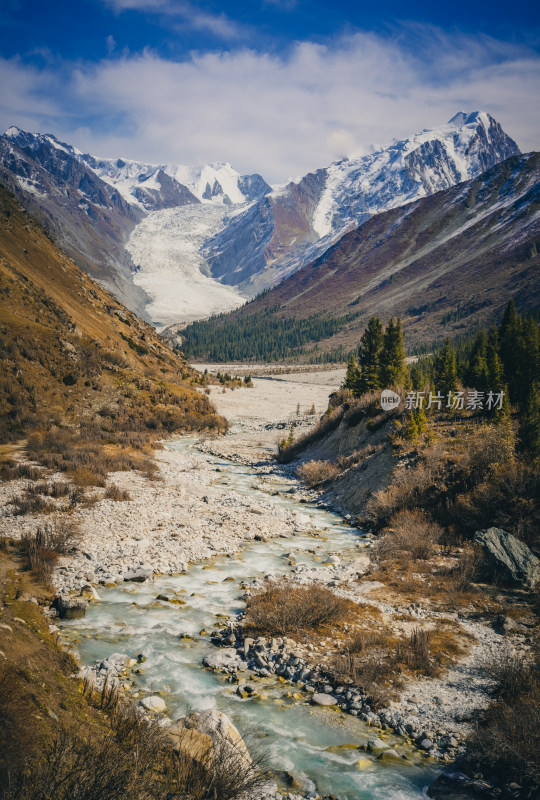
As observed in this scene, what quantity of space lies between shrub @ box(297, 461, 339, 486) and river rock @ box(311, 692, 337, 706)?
19.9m

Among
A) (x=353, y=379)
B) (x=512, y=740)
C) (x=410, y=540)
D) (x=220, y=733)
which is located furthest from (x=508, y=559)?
(x=353, y=379)

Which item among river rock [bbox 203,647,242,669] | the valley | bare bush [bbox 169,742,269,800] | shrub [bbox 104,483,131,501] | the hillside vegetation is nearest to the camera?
bare bush [bbox 169,742,269,800]

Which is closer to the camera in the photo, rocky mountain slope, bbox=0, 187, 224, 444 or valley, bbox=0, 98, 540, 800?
valley, bbox=0, 98, 540, 800

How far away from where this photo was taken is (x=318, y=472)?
30.0 m

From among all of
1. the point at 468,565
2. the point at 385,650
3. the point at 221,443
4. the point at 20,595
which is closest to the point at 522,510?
the point at 468,565

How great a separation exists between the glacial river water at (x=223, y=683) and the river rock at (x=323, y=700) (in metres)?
0.13

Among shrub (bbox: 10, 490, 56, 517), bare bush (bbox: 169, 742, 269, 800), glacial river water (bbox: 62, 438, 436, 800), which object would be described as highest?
bare bush (bbox: 169, 742, 269, 800)

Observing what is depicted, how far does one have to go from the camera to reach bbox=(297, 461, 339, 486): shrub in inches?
1158

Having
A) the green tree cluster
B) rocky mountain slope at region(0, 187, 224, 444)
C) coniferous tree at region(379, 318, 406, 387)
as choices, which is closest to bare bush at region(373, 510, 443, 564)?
the green tree cluster

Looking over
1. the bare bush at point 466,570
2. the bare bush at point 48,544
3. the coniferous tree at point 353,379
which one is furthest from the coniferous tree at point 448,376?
the bare bush at point 48,544

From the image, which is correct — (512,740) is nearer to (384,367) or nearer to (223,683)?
(223,683)

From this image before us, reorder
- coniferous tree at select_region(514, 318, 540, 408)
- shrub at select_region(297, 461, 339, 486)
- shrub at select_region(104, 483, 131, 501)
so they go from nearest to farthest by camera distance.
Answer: shrub at select_region(104, 483, 131, 501), shrub at select_region(297, 461, 339, 486), coniferous tree at select_region(514, 318, 540, 408)

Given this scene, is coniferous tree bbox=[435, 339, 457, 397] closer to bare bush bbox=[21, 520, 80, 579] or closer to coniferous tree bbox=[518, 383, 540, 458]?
coniferous tree bbox=[518, 383, 540, 458]

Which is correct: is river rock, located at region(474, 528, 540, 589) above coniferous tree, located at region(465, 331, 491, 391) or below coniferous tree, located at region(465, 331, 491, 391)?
below
